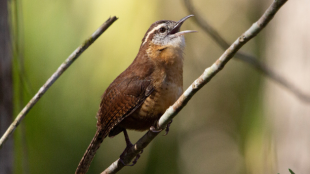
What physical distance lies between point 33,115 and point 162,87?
255 cm

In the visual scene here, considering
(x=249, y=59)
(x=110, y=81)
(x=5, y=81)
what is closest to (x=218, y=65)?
(x=249, y=59)

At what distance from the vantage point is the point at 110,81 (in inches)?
189

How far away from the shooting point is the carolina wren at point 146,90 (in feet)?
7.67

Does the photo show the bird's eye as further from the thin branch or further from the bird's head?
the thin branch

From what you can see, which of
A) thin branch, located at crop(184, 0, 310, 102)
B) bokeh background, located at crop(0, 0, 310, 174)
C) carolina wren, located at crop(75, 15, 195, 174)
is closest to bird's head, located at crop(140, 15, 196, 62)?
carolina wren, located at crop(75, 15, 195, 174)

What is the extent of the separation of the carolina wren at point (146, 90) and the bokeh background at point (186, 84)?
807 millimetres

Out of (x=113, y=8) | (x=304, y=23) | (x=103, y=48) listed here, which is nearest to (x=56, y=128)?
(x=103, y=48)

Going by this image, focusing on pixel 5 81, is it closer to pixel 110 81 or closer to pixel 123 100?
pixel 123 100

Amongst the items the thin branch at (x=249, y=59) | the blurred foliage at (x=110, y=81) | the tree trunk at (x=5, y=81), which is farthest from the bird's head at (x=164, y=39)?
the tree trunk at (x=5, y=81)

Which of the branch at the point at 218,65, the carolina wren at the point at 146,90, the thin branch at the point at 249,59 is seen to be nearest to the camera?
the branch at the point at 218,65

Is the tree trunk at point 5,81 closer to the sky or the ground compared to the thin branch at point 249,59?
closer to the ground

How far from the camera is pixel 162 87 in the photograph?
2.33 m

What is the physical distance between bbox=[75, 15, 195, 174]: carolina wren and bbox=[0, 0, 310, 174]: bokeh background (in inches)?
31.8

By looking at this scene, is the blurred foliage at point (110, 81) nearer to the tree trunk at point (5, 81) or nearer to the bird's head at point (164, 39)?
the bird's head at point (164, 39)
